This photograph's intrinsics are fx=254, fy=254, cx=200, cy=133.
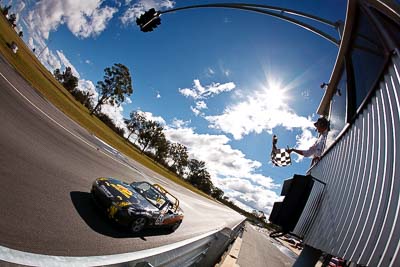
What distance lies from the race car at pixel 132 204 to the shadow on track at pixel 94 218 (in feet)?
0.69

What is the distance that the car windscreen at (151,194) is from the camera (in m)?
8.88

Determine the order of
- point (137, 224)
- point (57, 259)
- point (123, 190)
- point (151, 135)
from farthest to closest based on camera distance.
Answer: point (151, 135)
point (123, 190)
point (137, 224)
point (57, 259)

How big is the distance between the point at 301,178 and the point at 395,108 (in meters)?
1.53

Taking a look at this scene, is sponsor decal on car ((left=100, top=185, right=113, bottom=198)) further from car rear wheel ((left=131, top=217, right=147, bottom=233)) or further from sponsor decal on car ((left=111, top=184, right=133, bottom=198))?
car rear wheel ((left=131, top=217, right=147, bottom=233))

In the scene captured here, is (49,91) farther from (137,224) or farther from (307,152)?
(307,152)

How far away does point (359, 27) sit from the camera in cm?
375

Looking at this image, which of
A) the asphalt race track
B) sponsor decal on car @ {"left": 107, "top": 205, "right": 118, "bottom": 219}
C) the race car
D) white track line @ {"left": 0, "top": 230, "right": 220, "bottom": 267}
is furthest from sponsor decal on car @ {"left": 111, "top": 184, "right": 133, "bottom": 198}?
white track line @ {"left": 0, "top": 230, "right": 220, "bottom": 267}

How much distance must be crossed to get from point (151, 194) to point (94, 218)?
2.77 meters

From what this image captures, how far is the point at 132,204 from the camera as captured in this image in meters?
7.28

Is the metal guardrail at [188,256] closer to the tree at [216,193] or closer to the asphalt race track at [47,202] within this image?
the asphalt race track at [47,202]

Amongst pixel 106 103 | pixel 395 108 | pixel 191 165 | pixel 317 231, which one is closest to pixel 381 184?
pixel 395 108

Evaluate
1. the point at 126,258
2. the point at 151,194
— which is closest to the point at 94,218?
the point at 151,194

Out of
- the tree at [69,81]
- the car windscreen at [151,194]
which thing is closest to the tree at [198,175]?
the tree at [69,81]

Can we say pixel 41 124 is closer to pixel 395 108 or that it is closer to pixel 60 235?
pixel 60 235
